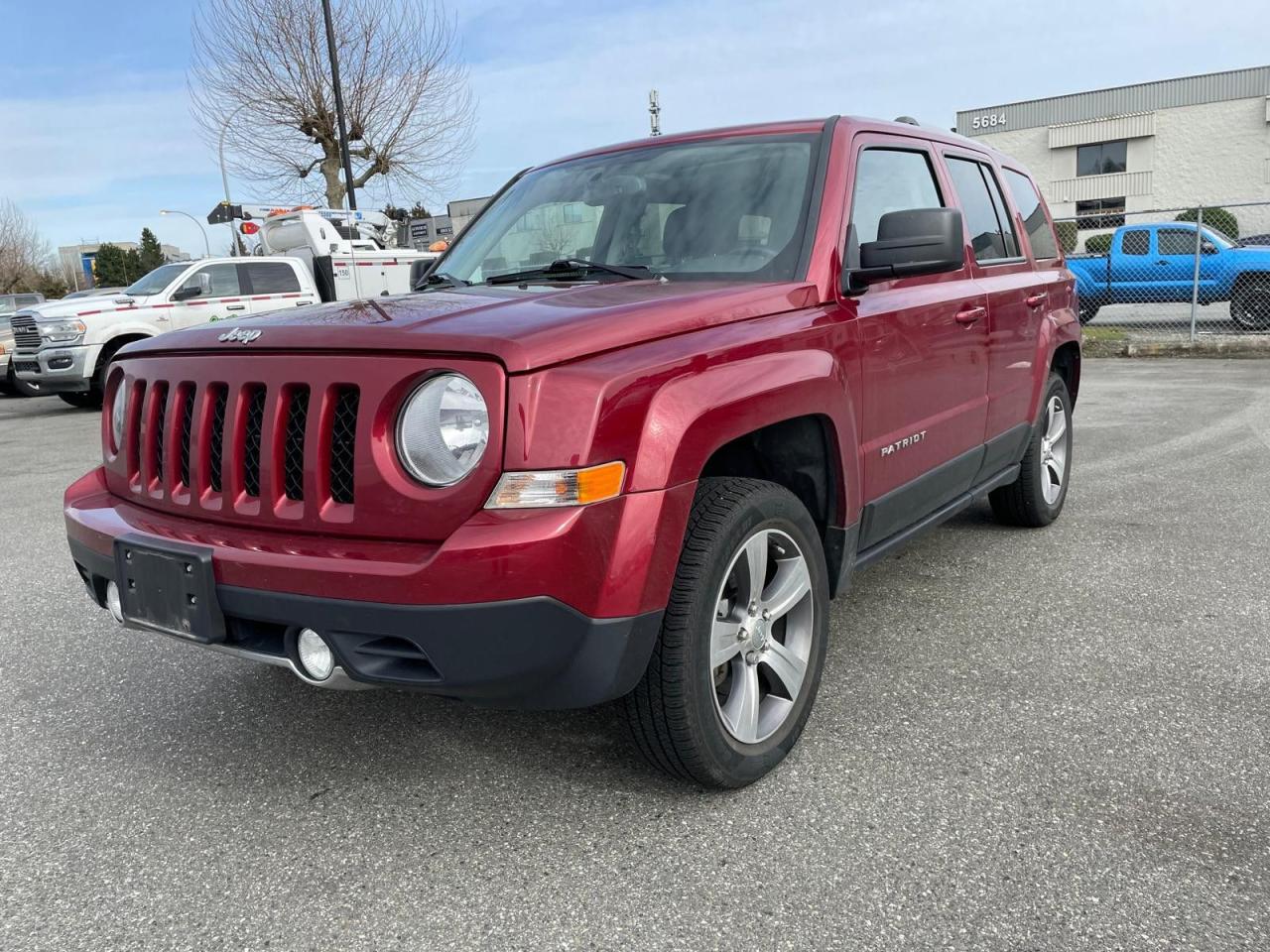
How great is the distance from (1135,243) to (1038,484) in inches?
509

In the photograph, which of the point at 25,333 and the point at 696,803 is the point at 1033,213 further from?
the point at 25,333

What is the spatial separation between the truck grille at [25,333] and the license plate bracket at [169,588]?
11871 millimetres

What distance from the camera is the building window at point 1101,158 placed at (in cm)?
4229

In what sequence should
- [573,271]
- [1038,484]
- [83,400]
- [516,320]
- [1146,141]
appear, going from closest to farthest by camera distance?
[516,320] < [573,271] < [1038,484] < [83,400] < [1146,141]

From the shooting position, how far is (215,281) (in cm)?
1309

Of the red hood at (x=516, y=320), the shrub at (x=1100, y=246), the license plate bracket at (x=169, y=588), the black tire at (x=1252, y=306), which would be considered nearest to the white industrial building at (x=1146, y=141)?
the shrub at (x=1100, y=246)

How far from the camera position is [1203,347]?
507 inches

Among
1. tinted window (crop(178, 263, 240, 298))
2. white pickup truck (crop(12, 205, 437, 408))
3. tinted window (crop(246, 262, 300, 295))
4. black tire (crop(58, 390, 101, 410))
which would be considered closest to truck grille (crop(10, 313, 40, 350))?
white pickup truck (crop(12, 205, 437, 408))

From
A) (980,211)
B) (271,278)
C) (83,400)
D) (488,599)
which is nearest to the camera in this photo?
(488,599)

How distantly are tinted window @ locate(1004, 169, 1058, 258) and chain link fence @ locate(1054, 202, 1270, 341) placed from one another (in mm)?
9625

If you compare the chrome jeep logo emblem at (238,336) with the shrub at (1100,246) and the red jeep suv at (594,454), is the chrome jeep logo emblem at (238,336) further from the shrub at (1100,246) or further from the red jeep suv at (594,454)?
the shrub at (1100,246)

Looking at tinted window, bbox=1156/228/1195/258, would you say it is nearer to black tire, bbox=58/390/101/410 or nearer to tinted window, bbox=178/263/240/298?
tinted window, bbox=178/263/240/298

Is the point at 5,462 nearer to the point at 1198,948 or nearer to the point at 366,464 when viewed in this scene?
the point at 366,464

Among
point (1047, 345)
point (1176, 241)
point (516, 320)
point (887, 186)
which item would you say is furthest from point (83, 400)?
point (1176, 241)
